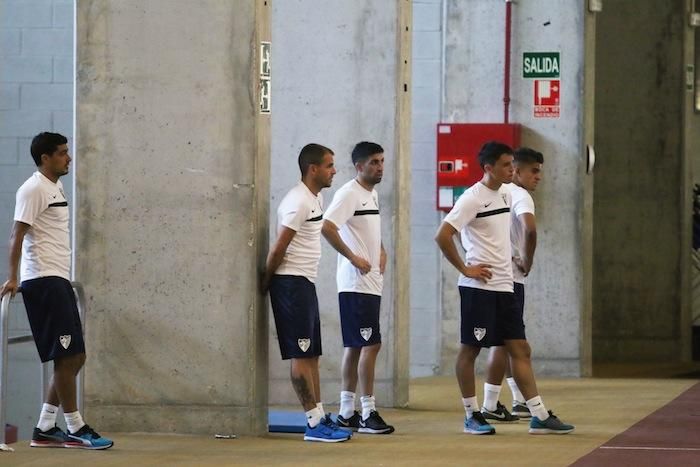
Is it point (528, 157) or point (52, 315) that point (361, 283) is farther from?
point (52, 315)

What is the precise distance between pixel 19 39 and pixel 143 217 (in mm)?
5011

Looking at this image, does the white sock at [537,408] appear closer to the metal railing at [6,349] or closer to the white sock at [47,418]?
the metal railing at [6,349]

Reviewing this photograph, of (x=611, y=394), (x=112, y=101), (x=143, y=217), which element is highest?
(x=112, y=101)

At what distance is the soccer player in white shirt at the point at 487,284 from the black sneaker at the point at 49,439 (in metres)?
2.61

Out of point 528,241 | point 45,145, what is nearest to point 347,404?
point 528,241

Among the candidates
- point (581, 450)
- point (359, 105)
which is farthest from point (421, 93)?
point (581, 450)

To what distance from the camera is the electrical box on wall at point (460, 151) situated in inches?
587

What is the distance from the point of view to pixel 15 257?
28.1ft

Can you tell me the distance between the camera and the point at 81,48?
9648 mm

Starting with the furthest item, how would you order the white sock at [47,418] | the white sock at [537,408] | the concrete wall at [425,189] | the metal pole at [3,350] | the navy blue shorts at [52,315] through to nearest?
the concrete wall at [425,189]
the white sock at [537,408]
the white sock at [47,418]
the navy blue shorts at [52,315]
the metal pole at [3,350]

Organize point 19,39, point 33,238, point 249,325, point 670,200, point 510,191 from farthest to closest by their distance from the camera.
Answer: point 670,200 → point 19,39 → point 510,191 → point 249,325 → point 33,238

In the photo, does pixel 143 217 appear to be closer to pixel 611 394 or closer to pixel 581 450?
pixel 581 450

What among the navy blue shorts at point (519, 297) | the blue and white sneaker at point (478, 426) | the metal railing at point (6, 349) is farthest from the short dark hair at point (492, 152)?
the metal railing at point (6, 349)

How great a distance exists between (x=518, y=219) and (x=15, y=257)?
12.9 ft
